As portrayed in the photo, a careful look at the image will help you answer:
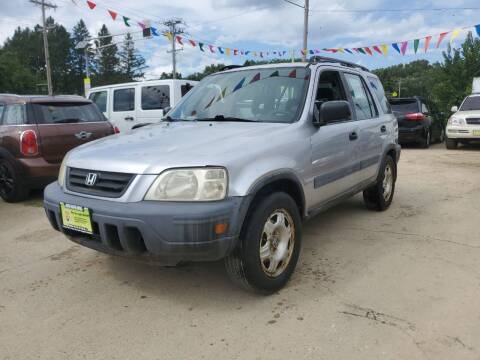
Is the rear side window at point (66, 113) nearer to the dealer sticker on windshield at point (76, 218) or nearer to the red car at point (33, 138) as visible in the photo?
the red car at point (33, 138)

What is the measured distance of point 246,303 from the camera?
3041 mm

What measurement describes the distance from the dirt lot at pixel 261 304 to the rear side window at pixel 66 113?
2128 millimetres

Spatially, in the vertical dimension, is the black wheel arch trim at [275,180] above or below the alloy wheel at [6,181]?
above

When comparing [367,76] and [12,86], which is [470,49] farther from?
[12,86]

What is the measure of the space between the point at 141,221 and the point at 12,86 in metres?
54.7

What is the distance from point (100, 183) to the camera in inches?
111

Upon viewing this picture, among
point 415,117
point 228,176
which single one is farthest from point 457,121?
point 228,176

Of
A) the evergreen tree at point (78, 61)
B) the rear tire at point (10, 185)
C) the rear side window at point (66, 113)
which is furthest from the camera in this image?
the evergreen tree at point (78, 61)

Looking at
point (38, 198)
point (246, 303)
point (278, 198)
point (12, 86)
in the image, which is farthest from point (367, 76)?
point (12, 86)

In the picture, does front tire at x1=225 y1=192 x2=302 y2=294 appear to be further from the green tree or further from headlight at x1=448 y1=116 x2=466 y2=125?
the green tree

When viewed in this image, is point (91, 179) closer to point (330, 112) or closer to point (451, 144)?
point (330, 112)

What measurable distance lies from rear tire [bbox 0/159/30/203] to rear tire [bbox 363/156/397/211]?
15.4 ft

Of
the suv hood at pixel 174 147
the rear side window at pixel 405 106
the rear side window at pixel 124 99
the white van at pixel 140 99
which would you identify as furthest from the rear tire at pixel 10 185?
the rear side window at pixel 405 106

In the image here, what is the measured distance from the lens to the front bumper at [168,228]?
2549 mm
